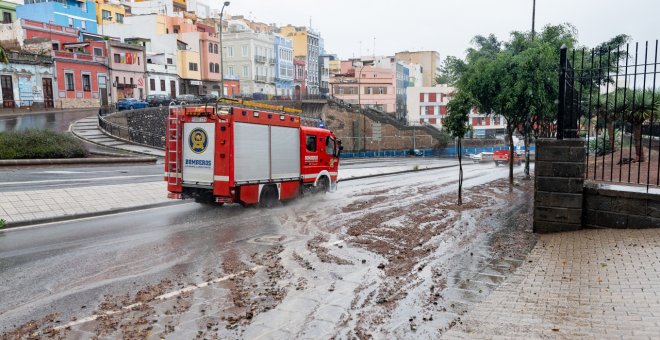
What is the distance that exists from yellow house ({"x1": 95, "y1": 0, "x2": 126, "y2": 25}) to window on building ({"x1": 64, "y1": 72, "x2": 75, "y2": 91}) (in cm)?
2616

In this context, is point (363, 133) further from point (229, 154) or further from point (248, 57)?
point (229, 154)

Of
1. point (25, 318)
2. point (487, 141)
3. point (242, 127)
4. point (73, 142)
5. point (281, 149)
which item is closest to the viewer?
point (25, 318)

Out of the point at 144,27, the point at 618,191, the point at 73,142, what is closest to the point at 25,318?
the point at 618,191

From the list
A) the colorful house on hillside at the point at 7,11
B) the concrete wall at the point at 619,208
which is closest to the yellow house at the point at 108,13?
the colorful house on hillside at the point at 7,11

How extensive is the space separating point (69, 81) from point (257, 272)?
4949 cm

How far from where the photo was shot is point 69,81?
49531mm

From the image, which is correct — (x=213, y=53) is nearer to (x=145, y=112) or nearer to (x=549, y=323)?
(x=145, y=112)

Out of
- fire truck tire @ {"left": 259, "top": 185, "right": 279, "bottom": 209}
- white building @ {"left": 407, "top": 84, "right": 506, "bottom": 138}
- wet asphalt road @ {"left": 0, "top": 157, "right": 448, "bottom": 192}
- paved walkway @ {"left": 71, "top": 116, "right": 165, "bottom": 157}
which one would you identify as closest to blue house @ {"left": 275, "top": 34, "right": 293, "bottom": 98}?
white building @ {"left": 407, "top": 84, "right": 506, "bottom": 138}

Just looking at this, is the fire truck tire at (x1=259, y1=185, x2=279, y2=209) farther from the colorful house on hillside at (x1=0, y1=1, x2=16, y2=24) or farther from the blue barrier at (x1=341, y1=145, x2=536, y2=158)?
the colorful house on hillside at (x1=0, y1=1, x2=16, y2=24)

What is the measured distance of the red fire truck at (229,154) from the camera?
14.0 metres

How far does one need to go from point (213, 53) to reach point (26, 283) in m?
72.6

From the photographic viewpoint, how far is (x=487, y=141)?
80.9 m

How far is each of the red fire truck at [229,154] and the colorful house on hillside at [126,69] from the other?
151 feet

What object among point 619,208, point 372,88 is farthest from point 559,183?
point 372,88
